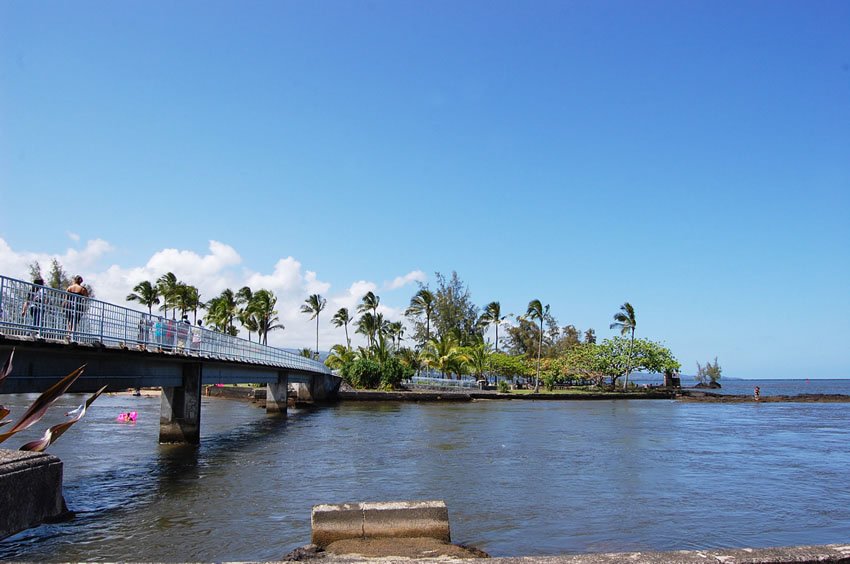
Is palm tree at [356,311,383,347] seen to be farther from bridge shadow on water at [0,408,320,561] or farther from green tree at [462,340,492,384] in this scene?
bridge shadow on water at [0,408,320,561]

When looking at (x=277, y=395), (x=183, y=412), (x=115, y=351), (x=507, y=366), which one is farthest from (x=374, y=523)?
(x=507, y=366)

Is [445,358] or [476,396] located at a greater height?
[445,358]

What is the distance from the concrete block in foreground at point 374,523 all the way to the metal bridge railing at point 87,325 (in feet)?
25.5

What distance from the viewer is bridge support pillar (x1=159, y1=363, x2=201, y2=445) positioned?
23.3 meters

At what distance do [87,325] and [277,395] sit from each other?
86.1ft

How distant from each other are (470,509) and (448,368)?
54.9 meters

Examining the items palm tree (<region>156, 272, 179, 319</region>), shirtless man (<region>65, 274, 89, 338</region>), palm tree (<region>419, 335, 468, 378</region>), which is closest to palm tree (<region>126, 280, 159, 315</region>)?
palm tree (<region>156, 272, 179, 319</region>)

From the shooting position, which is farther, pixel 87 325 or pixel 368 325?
pixel 368 325

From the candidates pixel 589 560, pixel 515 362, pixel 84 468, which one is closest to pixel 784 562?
pixel 589 560

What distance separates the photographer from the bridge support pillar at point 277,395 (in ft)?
134

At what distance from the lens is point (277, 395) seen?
41094mm

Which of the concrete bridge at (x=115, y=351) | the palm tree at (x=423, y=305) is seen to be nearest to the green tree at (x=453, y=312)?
the palm tree at (x=423, y=305)

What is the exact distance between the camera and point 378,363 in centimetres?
5881

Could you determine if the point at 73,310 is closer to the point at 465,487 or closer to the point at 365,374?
the point at 465,487
